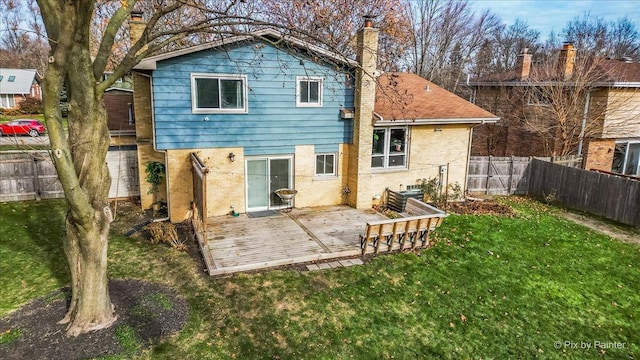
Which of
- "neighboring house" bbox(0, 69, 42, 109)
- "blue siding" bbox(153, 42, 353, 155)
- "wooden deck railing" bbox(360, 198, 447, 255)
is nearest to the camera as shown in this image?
"wooden deck railing" bbox(360, 198, 447, 255)

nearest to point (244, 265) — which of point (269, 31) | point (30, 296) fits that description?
point (30, 296)

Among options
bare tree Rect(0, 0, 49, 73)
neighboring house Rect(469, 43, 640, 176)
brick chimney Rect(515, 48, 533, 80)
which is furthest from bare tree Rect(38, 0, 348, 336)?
brick chimney Rect(515, 48, 533, 80)

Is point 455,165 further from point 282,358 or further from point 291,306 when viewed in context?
point 282,358

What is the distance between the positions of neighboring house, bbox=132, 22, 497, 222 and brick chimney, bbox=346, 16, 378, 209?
0.12 feet

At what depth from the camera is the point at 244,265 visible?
9.62m

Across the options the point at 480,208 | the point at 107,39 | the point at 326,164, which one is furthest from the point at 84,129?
the point at 480,208

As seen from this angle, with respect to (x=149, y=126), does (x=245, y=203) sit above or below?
below

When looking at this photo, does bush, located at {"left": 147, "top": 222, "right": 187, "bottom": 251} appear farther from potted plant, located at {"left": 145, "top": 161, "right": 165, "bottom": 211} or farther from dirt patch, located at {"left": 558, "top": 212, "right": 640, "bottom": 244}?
dirt patch, located at {"left": 558, "top": 212, "right": 640, "bottom": 244}

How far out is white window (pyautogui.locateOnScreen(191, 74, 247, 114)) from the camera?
12.4 m

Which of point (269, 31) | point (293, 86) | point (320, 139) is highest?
point (269, 31)

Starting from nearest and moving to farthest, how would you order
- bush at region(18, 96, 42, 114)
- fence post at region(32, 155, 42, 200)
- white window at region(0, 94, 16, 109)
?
fence post at region(32, 155, 42, 200) → bush at region(18, 96, 42, 114) → white window at region(0, 94, 16, 109)

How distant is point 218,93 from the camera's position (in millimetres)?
12641

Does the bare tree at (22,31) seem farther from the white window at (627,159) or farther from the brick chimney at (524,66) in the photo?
the white window at (627,159)

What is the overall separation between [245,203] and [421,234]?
5966 mm
